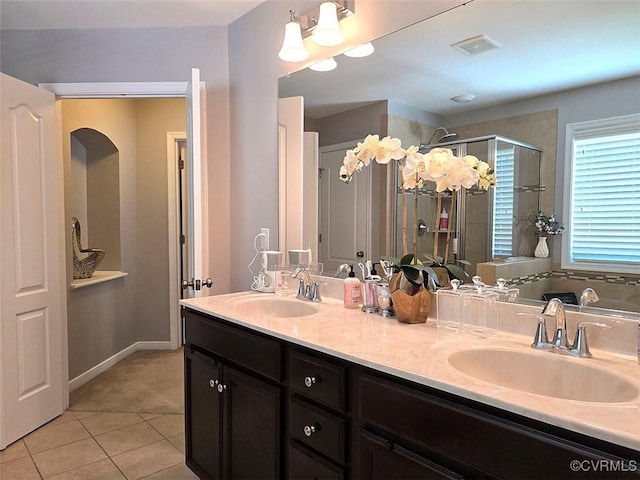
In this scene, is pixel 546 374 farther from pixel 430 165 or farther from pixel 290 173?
pixel 290 173

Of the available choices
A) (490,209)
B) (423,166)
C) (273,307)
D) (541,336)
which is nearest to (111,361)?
(273,307)

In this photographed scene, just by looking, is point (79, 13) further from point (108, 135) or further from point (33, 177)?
point (108, 135)

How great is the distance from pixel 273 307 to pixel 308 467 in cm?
88

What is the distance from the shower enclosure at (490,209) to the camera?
1.43 metres

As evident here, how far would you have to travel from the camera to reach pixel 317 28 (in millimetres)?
1920

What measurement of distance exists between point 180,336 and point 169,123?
205 cm

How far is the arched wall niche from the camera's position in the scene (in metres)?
3.77

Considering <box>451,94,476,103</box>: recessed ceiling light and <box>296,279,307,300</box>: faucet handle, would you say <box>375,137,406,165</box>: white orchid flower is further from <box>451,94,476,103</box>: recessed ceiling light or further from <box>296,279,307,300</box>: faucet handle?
<box>296,279,307,300</box>: faucet handle

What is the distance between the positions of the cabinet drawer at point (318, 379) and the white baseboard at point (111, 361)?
257 centimetres

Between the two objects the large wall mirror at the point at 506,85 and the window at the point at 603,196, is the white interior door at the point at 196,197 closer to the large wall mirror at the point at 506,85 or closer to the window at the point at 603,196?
the large wall mirror at the point at 506,85

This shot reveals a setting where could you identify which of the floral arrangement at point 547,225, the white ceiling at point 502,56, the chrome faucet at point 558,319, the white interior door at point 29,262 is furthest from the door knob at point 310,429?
the white interior door at point 29,262

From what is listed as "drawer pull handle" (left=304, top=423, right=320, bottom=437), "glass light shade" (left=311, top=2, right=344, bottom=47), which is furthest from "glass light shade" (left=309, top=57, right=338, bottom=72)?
"drawer pull handle" (left=304, top=423, right=320, bottom=437)

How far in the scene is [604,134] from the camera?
1.27 metres

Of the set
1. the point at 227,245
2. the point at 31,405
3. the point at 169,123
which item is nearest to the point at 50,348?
the point at 31,405
